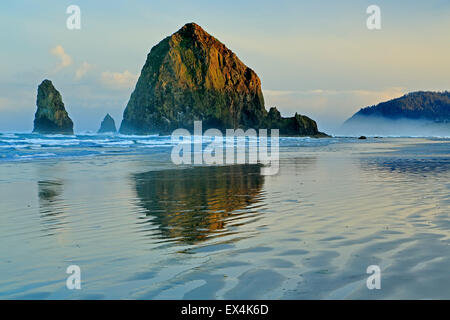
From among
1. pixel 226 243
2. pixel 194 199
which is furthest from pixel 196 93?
pixel 226 243

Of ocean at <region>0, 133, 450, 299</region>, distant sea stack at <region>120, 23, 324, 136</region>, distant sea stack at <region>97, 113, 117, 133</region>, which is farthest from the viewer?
distant sea stack at <region>97, 113, 117, 133</region>

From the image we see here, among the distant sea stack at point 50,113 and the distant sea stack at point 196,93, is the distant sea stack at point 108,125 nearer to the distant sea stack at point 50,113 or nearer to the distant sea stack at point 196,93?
the distant sea stack at point 196,93

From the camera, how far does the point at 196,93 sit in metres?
138

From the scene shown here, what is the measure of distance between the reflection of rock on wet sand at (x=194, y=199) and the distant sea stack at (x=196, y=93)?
117 m

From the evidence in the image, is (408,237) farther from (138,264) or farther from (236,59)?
(236,59)

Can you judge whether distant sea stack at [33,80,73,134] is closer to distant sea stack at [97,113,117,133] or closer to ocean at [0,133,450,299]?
distant sea stack at [97,113,117,133]

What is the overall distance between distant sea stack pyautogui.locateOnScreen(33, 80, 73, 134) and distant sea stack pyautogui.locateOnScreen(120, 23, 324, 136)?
948 inches

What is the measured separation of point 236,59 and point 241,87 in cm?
1347

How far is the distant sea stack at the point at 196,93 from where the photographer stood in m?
134

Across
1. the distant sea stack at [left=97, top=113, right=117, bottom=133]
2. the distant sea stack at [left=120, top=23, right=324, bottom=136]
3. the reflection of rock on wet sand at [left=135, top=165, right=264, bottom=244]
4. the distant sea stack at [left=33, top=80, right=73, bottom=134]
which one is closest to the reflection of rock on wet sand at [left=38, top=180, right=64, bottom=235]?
the reflection of rock on wet sand at [left=135, top=165, right=264, bottom=244]

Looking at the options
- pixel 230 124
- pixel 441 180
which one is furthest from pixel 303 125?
pixel 441 180

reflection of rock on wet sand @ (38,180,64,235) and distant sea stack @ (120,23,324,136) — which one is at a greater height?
distant sea stack @ (120,23,324,136)

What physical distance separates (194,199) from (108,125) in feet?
631

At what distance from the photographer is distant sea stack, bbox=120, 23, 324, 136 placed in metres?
134
